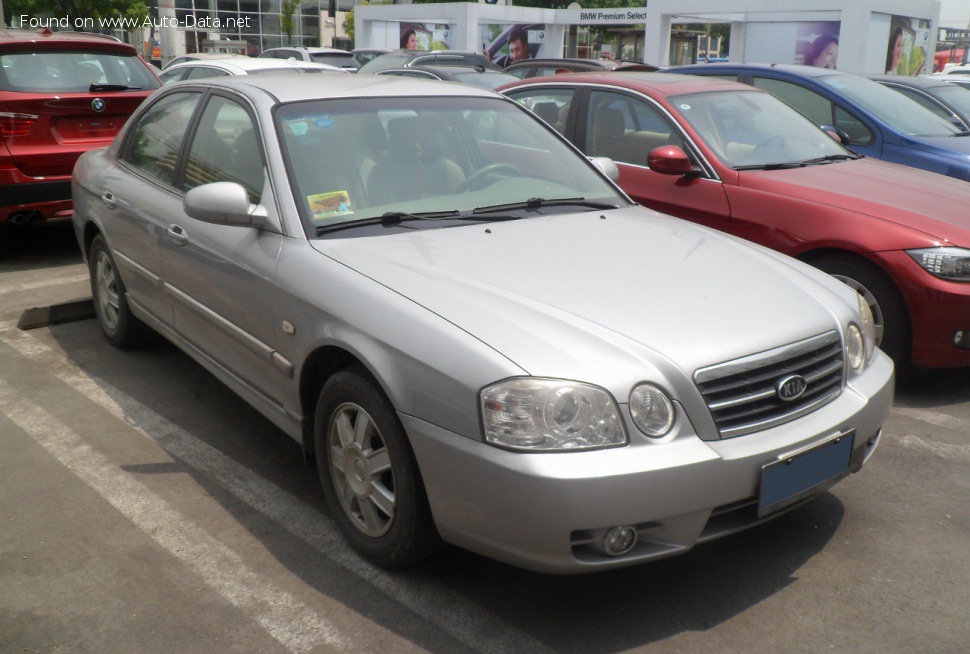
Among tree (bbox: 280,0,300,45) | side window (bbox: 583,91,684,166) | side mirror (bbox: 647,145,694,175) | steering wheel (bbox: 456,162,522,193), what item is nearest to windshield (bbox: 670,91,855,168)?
side window (bbox: 583,91,684,166)

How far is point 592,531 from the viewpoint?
2621 mm

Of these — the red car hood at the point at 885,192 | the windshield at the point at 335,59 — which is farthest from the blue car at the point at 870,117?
the windshield at the point at 335,59

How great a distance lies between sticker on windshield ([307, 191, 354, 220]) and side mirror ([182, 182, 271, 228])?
7.1 inches

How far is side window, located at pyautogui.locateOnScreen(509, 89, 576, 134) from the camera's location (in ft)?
21.4

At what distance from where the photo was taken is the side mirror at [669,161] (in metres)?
5.53

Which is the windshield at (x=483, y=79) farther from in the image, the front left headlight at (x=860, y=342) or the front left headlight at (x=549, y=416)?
the front left headlight at (x=549, y=416)

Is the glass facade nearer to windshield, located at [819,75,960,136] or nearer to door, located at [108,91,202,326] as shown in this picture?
windshield, located at [819,75,960,136]

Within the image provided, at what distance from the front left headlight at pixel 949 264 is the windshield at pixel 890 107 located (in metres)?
3.26

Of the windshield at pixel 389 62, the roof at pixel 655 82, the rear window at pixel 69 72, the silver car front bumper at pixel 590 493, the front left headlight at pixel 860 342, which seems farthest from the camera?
the windshield at pixel 389 62

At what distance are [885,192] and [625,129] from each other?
166 cm

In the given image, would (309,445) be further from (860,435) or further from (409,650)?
(860,435)

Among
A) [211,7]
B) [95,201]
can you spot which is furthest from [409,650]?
[211,7]

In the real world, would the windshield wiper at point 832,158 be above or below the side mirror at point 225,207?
below

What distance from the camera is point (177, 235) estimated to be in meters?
4.20
